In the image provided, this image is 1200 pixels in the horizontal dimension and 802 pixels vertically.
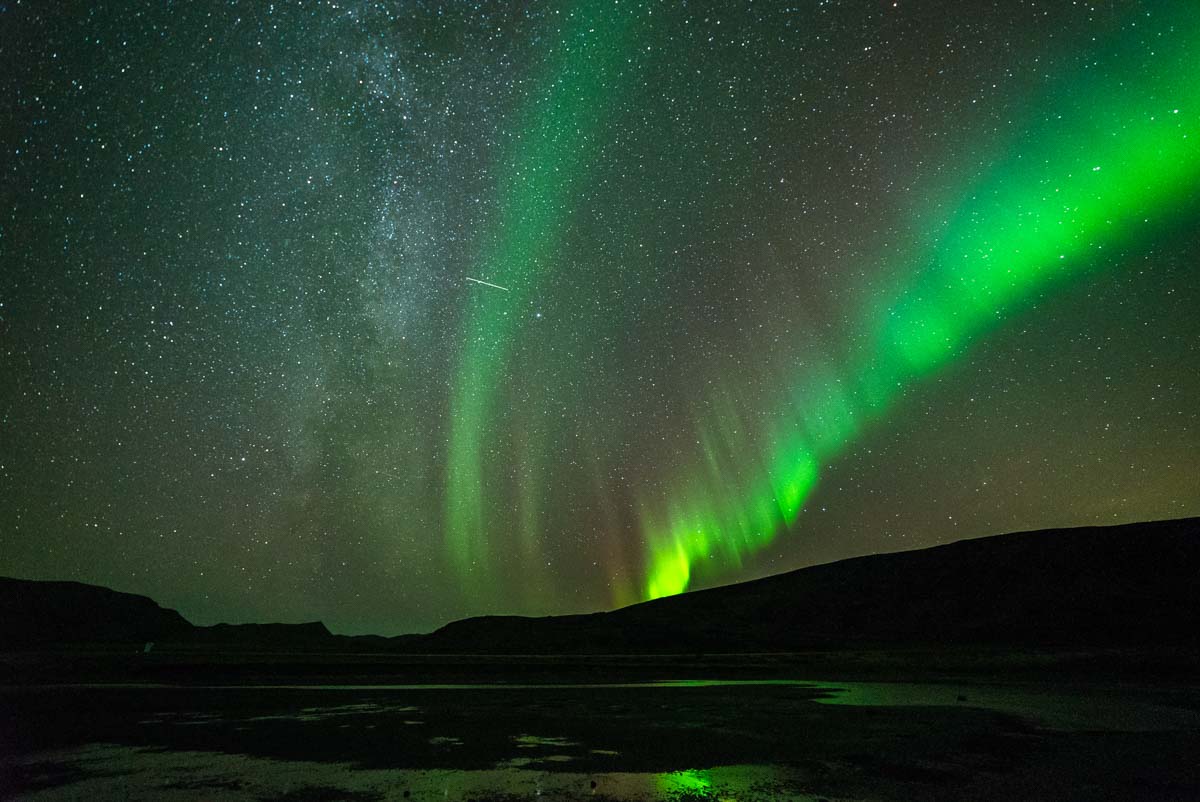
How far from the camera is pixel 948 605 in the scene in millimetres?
101438

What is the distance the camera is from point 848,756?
13.8 meters

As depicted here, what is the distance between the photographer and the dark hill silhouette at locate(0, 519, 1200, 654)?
264ft

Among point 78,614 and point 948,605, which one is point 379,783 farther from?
point 78,614

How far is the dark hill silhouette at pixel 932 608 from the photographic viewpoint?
80562 mm

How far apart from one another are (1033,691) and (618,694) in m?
16.5

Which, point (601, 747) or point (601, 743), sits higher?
point (601, 743)

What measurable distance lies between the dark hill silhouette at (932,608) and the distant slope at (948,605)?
24cm

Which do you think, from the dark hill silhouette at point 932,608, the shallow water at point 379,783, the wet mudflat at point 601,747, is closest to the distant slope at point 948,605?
the dark hill silhouette at point 932,608

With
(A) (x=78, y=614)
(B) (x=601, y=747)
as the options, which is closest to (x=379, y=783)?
(B) (x=601, y=747)

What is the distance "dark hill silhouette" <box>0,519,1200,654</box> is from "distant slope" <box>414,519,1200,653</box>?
241mm

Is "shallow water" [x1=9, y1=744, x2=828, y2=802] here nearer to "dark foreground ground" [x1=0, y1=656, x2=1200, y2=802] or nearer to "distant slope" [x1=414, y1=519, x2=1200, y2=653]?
"dark foreground ground" [x1=0, y1=656, x2=1200, y2=802]

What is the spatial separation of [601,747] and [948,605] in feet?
332

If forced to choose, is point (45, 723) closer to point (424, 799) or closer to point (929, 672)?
point (424, 799)

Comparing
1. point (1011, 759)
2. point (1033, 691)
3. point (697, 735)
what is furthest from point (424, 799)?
point (1033, 691)
